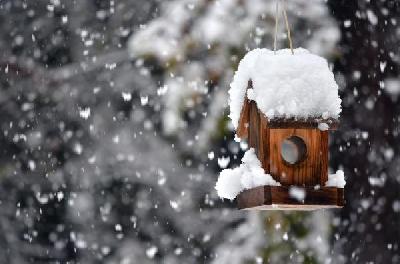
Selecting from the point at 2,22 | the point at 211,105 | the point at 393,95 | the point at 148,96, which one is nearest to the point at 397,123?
the point at 393,95

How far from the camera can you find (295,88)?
245 cm

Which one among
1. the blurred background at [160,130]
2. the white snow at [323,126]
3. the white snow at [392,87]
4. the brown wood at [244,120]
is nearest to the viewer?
the white snow at [323,126]

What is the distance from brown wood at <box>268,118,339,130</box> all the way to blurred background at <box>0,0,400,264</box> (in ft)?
9.21

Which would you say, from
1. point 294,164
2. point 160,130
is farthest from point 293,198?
point 160,130

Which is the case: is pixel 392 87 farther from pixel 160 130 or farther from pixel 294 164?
pixel 294 164

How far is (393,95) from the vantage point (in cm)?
595

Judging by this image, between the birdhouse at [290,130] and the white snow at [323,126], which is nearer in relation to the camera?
the birdhouse at [290,130]

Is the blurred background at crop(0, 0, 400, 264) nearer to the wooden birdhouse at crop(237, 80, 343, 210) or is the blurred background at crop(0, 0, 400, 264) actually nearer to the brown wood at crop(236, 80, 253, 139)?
the brown wood at crop(236, 80, 253, 139)

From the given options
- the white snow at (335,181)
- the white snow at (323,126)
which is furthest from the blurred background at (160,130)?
the white snow at (323,126)

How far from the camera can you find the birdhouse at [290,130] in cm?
246

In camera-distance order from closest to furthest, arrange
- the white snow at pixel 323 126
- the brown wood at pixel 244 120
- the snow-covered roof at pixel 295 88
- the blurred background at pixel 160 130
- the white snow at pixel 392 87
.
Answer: the snow-covered roof at pixel 295 88, the white snow at pixel 323 126, the brown wood at pixel 244 120, the blurred background at pixel 160 130, the white snow at pixel 392 87

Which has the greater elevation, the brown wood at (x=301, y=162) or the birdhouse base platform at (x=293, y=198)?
the brown wood at (x=301, y=162)

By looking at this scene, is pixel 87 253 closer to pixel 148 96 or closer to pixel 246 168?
pixel 148 96

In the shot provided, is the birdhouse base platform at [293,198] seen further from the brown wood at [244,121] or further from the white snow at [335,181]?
the brown wood at [244,121]
